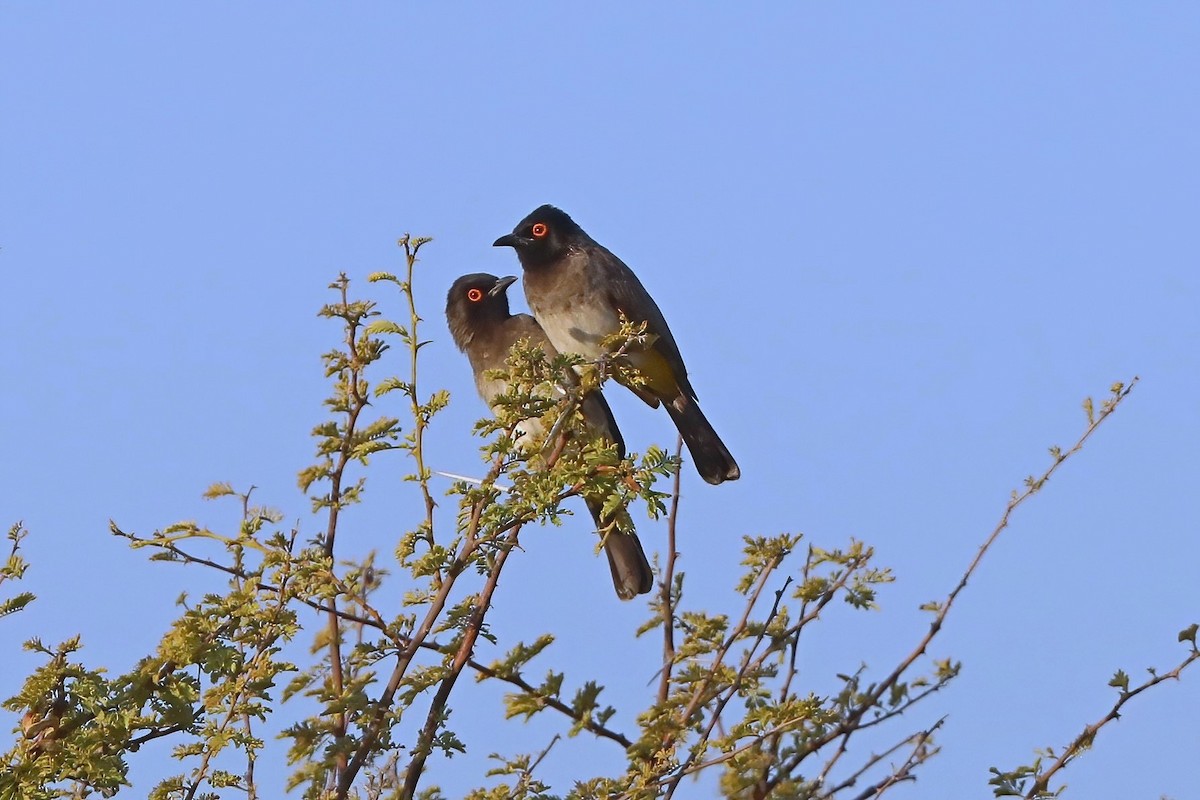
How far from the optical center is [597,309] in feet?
25.1

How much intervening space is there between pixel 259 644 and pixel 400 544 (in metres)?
0.38

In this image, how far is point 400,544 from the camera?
10.5 ft

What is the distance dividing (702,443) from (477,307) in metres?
1.55

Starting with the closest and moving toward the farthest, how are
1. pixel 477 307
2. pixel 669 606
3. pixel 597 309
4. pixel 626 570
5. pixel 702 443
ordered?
pixel 669 606 < pixel 626 570 < pixel 597 309 < pixel 702 443 < pixel 477 307

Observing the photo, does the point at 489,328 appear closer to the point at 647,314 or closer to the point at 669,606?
the point at 647,314

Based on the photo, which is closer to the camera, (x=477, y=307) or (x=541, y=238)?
(x=541, y=238)

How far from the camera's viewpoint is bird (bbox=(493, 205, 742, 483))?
764 cm

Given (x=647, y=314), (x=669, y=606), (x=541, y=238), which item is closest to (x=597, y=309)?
(x=647, y=314)

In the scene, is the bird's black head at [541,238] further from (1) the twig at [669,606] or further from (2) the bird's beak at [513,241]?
(1) the twig at [669,606]

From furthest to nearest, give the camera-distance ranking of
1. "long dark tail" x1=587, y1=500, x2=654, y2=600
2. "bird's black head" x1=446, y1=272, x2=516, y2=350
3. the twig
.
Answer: "bird's black head" x1=446, y1=272, x2=516, y2=350 → "long dark tail" x1=587, y1=500, x2=654, y2=600 → the twig

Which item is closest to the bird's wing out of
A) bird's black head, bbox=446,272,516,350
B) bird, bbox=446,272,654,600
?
bird, bbox=446,272,654,600

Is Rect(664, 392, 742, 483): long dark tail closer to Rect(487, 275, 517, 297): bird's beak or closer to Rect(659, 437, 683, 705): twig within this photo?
Rect(487, 275, 517, 297): bird's beak

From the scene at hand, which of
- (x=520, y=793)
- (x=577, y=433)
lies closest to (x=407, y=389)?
(x=577, y=433)

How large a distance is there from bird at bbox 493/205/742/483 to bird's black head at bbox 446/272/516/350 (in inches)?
10.9
